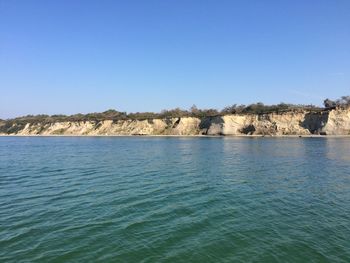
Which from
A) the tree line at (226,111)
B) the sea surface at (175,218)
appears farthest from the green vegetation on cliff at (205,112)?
the sea surface at (175,218)

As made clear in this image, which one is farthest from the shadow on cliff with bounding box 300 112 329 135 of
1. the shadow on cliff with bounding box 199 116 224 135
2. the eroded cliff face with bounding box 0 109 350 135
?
the shadow on cliff with bounding box 199 116 224 135

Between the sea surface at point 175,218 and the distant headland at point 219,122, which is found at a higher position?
the distant headland at point 219,122

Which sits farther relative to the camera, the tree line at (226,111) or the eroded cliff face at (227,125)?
the tree line at (226,111)

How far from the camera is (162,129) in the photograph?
116m

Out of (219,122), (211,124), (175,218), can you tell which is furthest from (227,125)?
(175,218)

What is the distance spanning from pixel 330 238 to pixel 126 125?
4483 inches

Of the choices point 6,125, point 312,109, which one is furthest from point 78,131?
point 312,109

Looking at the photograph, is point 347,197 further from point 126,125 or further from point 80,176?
point 126,125

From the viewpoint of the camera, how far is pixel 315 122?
3629 inches

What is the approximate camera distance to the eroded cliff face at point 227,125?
88750 mm

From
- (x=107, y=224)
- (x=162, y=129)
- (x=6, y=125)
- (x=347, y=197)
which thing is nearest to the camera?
(x=107, y=224)

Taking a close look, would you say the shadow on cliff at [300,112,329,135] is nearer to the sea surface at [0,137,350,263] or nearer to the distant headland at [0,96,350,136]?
the distant headland at [0,96,350,136]

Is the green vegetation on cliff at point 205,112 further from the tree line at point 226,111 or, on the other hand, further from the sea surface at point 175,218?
the sea surface at point 175,218

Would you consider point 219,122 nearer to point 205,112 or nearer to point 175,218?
point 205,112
